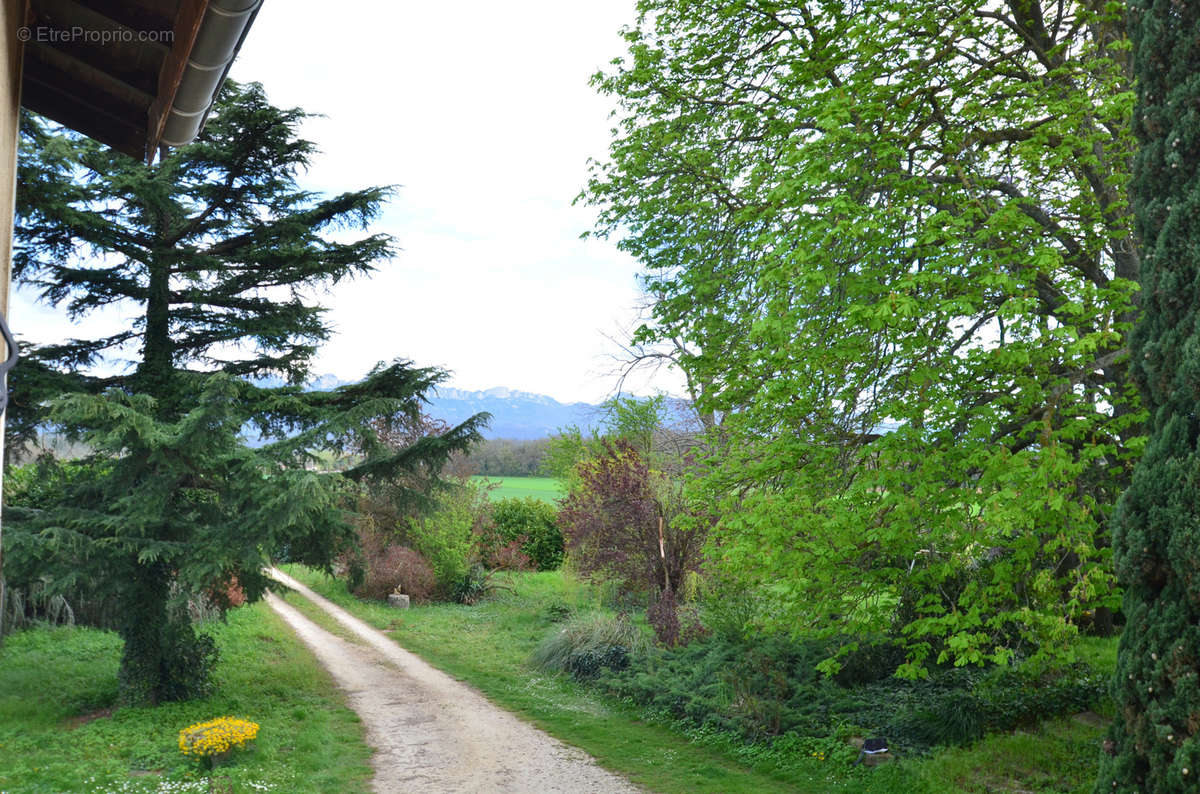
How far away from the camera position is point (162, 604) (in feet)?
39.1

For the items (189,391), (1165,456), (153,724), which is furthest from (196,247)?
(1165,456)

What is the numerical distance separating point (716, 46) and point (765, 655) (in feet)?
27.0

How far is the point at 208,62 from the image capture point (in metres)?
3.02

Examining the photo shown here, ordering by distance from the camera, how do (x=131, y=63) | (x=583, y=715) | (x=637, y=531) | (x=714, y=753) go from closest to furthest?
(x=131, y=63), (x=714, y=753), (x=583, y=715), (x=637, y=531)

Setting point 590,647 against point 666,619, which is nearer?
point 666,619

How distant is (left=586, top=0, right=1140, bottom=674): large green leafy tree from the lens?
6840 mm

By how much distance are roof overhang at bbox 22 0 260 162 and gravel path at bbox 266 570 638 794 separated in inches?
269

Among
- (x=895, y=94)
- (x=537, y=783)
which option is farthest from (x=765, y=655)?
(x=895, y=94)

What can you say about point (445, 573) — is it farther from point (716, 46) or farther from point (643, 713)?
point (716, 46)

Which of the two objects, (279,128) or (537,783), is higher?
(279,128)

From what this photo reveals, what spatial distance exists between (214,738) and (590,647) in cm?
650

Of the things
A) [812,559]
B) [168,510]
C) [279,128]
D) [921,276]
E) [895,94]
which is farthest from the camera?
[279,128]

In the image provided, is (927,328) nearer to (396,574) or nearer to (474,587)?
(396,574)

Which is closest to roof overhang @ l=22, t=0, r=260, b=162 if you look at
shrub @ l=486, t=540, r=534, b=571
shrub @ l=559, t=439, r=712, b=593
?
shrub @ l=559, t=439, r=712, b=593
